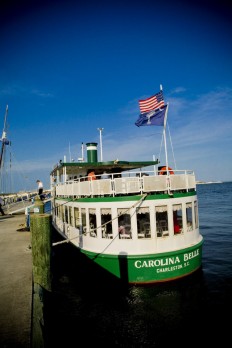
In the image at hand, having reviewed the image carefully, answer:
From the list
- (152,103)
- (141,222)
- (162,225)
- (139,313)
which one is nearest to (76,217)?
(141,222)

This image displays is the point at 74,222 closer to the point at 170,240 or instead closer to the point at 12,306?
the point at 170,240

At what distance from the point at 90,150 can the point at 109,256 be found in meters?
12.6

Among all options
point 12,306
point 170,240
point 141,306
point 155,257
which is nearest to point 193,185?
point 170,240

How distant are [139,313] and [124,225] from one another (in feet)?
13.3

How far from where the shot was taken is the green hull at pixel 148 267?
11.9m

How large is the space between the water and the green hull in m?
0.47

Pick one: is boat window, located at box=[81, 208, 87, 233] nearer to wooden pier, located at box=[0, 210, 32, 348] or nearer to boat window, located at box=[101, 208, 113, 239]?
boat window, located at box=[101, 208, 113, 239]

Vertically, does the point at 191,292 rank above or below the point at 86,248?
below

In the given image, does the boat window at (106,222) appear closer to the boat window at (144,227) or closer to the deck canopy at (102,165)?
the boat window at (144,227)

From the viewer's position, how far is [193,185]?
14.0 meters

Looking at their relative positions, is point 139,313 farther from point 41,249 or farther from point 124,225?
point 41,249

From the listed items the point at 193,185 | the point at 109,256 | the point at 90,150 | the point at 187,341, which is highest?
the point at 90,150

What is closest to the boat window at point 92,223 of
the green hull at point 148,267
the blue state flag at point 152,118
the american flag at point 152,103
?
the green hull at point 148,267

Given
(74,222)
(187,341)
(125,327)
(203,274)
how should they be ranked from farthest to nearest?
(74,222) → (203,274) → (125,327) → (187,341)
